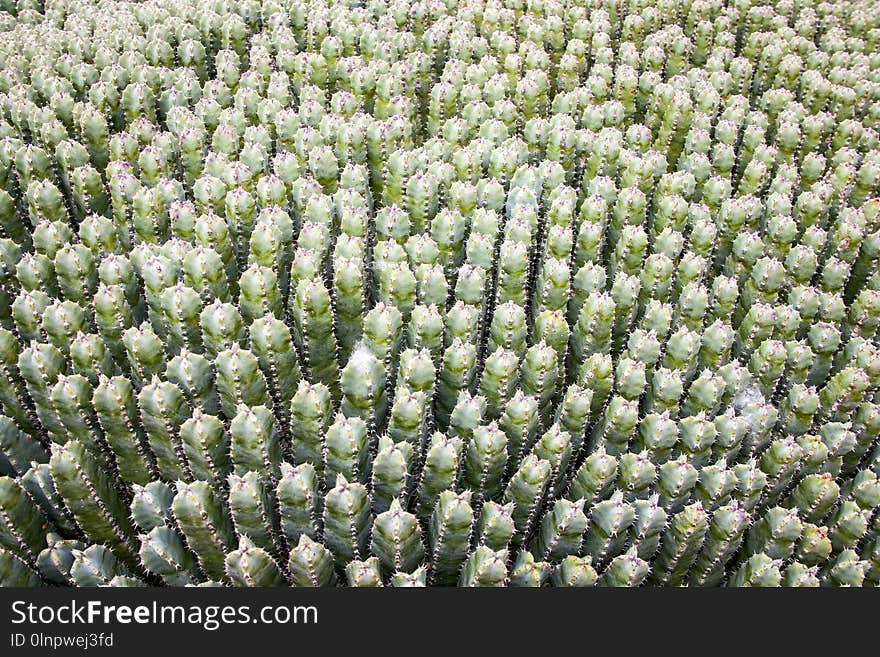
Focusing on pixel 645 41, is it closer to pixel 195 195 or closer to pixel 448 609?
pixel 195 195

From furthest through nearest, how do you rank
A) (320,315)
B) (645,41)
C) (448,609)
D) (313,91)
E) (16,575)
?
(645,41) → (313,91) → (320,315) → (16,575) → (448,609)

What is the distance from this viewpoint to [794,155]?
18.1ft

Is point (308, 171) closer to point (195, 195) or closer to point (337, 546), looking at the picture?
point (195, 195)

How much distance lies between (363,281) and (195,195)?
3.75ft

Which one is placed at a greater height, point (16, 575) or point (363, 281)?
point (363, 281)

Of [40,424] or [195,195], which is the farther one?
[195,195]

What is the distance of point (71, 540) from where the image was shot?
3.29m

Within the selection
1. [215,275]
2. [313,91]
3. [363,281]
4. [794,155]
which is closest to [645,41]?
[794,155]

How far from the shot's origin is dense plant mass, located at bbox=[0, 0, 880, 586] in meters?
3.28

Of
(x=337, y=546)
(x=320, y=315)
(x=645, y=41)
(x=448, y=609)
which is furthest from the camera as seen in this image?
(x=645, y=41)

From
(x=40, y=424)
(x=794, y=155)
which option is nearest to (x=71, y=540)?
(x=40, y=424)

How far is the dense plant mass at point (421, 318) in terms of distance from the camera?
3.28m

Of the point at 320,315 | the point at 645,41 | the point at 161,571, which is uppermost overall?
the point at 645,41

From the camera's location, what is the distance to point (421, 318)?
12.2 ft
